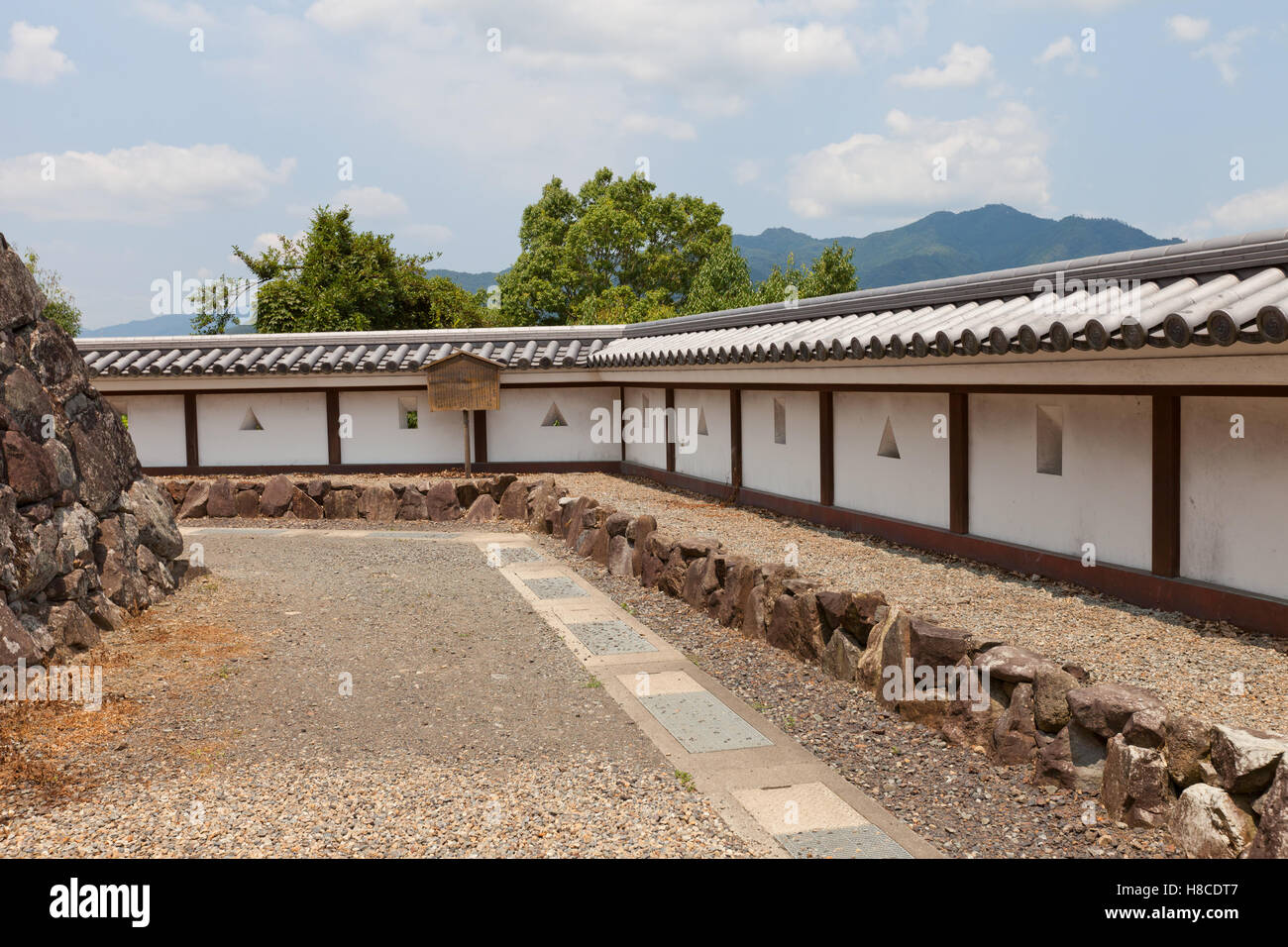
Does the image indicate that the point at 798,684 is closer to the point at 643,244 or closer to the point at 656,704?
the point at 656,704

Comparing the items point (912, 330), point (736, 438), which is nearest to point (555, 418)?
point (736, 438)

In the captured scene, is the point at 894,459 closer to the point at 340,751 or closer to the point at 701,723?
the point at 701,723

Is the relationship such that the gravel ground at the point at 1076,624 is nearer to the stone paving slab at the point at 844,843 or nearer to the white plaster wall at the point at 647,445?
the stone paving slab at the point at 844,843

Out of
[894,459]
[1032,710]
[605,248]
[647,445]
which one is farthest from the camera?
[605,248]

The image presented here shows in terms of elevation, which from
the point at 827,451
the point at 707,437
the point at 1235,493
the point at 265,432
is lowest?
the point at 1235,493

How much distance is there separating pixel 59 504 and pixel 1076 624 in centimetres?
912

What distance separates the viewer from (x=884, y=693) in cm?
739

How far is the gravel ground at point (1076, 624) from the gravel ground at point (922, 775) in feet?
3.01

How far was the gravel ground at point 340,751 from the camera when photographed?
5.52 m

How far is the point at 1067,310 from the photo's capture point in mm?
8859

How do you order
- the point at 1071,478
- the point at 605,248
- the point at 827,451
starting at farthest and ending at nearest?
the point at 605,248 → the point at 827,451 → the point at 1071,478

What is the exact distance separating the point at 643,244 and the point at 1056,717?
51449 mm

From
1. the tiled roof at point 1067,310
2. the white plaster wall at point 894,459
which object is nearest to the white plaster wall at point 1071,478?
the white plaster wall at point 894,459

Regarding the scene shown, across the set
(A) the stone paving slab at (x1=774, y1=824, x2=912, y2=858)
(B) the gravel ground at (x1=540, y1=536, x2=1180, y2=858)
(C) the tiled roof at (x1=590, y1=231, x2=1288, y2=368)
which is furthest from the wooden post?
(A) the stone paving slab at (x1=774, y1=824, x2=912, y2=858)
